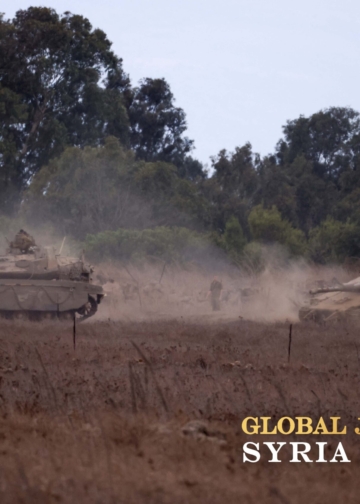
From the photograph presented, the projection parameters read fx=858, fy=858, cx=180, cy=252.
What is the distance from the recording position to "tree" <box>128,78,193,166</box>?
52.8m

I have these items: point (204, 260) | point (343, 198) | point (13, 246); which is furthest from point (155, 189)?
point (13, 246)

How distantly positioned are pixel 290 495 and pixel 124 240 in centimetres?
3041

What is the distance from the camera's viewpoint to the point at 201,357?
11.2 m

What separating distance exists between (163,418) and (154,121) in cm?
4722

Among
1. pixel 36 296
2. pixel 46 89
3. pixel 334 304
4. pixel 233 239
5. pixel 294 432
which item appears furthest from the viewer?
pixel 46 89

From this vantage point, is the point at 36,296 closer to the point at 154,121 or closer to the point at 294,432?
the point at 294,432

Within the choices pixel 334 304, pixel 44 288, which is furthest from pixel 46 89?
pixel 334 304

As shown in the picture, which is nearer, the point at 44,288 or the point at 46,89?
the point at 44,288

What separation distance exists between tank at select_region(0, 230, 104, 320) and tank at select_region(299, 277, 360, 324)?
513 cm

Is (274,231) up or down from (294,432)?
down

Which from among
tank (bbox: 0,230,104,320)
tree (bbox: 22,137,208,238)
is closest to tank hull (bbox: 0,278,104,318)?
tank (bbox: 0,230,104,320)

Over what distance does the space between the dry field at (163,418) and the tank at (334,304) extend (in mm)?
3399

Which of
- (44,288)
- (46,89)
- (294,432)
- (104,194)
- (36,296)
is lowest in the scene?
(36,296)

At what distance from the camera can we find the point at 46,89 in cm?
4441
